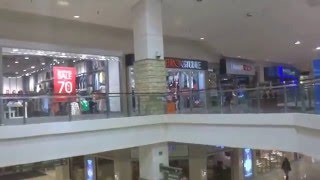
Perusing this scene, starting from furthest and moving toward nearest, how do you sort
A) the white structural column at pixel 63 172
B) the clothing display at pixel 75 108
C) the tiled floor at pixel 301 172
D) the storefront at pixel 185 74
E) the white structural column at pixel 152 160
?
the tiled floor at pixel 301 172 → the white structural column at pixel 63 172 → the storefront at pixel 185 74 → the white structural column at pixel 152 160 → the clothing display at pixel 75 108

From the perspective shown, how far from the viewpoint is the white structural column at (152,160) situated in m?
10.5

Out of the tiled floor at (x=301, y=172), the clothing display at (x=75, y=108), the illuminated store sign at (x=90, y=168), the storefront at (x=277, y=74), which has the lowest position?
the tiled floor at (x=301, y=172)

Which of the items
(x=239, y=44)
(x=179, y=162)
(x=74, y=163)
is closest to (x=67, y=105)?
(x=179, y=162)

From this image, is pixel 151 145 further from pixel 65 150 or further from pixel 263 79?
pixel 263 79

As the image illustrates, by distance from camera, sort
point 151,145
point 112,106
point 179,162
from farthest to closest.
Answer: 1. point 179,162
2. point 151,145
3. point 112,106

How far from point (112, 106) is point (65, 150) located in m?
1.83

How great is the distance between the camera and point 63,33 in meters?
13.4

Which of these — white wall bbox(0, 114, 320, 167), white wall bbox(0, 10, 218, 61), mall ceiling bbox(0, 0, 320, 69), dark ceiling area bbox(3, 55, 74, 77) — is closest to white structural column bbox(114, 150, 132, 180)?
white wall bbox(0, 114, 320, 167)

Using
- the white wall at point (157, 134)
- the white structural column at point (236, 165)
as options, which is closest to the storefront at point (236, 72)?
the white structural column at point (236, 165)

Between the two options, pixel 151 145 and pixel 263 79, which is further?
pixel 263 79

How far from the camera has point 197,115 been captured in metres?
9.34

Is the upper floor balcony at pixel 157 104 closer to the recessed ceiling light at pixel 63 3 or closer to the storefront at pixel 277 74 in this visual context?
the recessed ceiling light at pixel 63 3

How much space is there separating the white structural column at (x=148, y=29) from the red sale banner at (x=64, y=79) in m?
3.48

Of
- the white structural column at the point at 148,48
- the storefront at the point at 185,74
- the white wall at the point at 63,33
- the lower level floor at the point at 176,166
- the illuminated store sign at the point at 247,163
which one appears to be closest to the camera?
the white structural column at the point at 148,48
